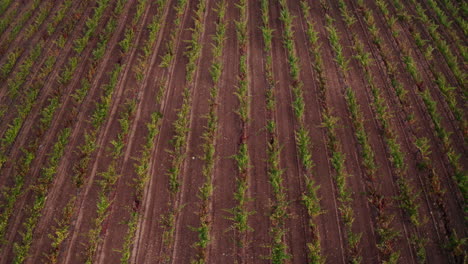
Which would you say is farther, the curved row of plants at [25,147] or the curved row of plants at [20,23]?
the curved row of plants at [20,23]

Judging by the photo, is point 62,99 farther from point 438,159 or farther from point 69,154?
point 438,159

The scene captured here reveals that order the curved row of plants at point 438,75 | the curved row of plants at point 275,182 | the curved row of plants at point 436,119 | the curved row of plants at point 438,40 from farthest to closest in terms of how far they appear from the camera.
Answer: the curved row of plants at point 438,40, the curved row of plants at point 438,75, the curved row of plants at point 436,119, the curved row of plants at point 275,182

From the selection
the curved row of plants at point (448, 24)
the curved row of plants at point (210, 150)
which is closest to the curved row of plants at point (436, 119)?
the curved row of plants at point (448, 24)

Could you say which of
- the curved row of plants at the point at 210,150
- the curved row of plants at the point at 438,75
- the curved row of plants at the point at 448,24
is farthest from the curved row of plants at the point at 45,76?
the curved row of plants at the point at 448,24

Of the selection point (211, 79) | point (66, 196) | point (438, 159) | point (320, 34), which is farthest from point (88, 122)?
point (438, 159)

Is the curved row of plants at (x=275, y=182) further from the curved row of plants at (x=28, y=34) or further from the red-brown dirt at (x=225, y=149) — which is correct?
the curved row of plants at (x=28, y=34)

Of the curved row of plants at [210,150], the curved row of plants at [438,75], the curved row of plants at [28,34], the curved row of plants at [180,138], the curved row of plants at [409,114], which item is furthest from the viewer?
the curved row of plants at [28,34]

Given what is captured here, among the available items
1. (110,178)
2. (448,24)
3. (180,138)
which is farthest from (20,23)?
(448,24)

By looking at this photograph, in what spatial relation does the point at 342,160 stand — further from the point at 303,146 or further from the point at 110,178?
the point at 110,178

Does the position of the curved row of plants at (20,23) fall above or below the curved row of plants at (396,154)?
above

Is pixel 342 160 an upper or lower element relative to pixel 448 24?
lower

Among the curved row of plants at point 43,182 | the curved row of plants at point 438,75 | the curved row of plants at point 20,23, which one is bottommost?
the curved row of plants at point 43,182
